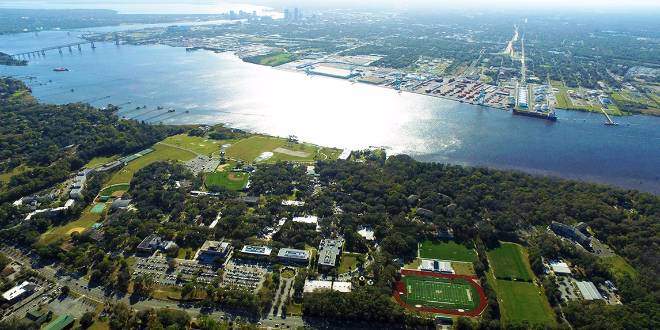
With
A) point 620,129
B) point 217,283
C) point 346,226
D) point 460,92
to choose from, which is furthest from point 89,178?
point 620,129

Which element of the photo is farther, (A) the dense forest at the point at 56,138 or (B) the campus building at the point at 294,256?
(A) the dense forest at the point at 56,138

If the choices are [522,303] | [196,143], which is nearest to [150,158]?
[196,143]

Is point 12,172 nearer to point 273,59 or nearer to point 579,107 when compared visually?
point 273,59

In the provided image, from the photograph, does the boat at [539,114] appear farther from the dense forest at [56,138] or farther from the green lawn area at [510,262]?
the dense forest at [56,138]

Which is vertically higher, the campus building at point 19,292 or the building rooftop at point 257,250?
the building rooftop at point 257,250

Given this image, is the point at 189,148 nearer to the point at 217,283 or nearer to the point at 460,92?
the point at 217,283

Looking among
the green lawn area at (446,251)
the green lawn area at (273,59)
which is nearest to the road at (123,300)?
the green lawn area at (446,251)

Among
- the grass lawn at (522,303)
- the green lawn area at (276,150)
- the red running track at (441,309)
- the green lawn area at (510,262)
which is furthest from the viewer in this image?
the green lawn area at (276,150)
